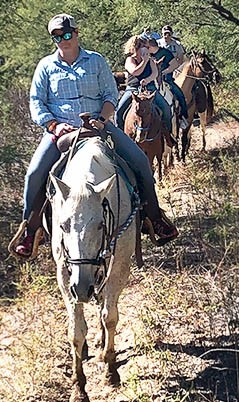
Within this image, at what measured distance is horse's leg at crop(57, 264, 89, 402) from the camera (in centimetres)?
500

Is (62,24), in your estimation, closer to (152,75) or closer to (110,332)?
(110,332)

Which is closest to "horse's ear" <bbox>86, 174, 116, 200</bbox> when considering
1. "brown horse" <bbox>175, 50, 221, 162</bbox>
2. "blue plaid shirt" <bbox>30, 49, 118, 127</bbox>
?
"blue plaid shirt" <bbox>30, 49, 118, 127</bbox>

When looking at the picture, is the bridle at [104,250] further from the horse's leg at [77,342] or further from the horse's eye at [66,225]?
the horse's leg at [77,342]

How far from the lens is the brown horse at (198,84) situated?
45.7 ft

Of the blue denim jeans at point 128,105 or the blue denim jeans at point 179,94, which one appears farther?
the blue denim jeans at point 179,94

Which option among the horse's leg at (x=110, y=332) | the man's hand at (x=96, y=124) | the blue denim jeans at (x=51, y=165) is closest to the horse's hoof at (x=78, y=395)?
the horse's leg at (x=110, y=332)

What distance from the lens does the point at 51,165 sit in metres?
5.56

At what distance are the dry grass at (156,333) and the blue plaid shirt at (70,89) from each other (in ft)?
4.49

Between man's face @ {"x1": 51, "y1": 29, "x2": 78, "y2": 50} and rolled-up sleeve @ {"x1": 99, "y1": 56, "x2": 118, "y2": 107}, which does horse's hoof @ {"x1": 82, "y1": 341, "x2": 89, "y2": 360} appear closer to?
rolled-up sleeve @ {"x1": 99, "y1": 56, "x2": 118, "y2": 107}

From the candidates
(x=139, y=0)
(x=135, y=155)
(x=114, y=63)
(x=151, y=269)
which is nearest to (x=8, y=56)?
(x=114, y=63)

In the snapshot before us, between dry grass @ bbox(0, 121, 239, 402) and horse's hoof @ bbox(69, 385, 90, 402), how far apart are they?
0.53 feet

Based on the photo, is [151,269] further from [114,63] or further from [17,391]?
[114,63]

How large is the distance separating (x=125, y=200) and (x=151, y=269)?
212cm

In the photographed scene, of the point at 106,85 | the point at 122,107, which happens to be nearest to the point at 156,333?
the point at 106,85
